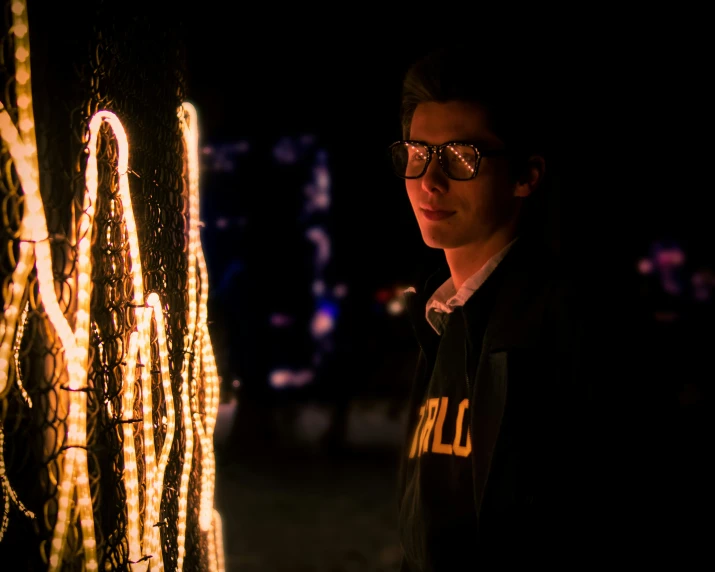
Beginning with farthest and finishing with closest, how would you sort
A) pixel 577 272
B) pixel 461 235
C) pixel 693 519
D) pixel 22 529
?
pixel 461 235 → pixel 577 272 → pixel 693 519 → pixel 22 529

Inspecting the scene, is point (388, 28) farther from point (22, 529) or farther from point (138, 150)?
point (22, 529)

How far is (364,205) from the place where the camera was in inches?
520

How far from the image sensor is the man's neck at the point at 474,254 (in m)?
2.19

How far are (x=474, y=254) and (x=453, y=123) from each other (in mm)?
405

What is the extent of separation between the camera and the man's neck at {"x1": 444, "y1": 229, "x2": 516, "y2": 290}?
7.18 feet

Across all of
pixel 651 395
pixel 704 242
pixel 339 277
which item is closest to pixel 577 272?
pixel 651 395

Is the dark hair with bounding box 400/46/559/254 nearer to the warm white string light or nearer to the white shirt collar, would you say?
the white shirt collar

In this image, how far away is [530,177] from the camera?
7.15 feet

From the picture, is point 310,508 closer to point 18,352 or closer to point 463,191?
point 463,191

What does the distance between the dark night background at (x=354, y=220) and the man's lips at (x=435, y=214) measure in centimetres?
142

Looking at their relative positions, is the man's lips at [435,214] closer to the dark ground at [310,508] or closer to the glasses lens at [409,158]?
the glasses lens at [409,158]

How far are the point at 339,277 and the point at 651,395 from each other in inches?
450

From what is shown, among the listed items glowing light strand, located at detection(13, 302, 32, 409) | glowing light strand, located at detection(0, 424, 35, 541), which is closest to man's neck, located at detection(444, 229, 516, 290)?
glowing light strand, located at detection(13, 302, 32, 409)

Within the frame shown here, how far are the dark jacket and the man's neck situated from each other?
28 cm
